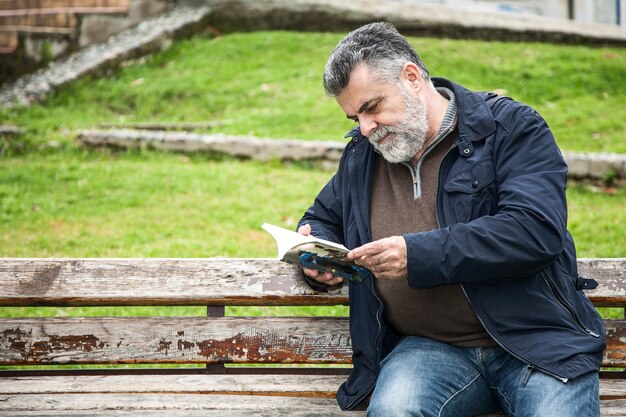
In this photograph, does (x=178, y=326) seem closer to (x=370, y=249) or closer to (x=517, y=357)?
(x=370, y=249)

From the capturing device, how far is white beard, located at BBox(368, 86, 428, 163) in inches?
110

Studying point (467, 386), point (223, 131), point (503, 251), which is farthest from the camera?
point (223, 131)

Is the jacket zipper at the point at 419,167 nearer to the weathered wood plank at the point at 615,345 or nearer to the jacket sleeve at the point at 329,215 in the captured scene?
the jacket sleeve at the point at 329,215

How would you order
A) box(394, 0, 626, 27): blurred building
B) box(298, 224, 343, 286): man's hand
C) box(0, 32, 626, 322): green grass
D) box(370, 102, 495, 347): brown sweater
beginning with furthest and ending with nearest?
box(394, 0, 626, 27): blurred building → box(0, 32, 626, 322): green grass → box(298, 224, 343, 286): man's hand → box(370, 102, 495, 347): brown sweater

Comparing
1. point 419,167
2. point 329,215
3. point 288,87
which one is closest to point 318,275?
point 329,215

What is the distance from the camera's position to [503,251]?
244 centimetres

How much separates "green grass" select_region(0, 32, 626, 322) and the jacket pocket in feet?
7.44

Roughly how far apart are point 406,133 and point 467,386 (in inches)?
37.7

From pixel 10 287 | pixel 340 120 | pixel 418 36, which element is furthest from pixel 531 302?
pixel 418 36

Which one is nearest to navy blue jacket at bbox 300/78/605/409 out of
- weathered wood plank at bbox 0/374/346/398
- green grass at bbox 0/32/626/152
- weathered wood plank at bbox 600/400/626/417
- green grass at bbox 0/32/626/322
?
weathered wood plank at bbox 0/374/346/398

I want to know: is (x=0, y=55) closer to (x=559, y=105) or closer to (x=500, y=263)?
(x=559, y=105)

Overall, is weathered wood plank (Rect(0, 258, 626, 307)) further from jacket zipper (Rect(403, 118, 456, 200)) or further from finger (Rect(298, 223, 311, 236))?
jacket zipper (Rect(403, 118, 456, 200))

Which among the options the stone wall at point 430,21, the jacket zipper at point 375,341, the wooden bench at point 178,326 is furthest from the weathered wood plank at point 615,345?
the stone wall at point 430,21

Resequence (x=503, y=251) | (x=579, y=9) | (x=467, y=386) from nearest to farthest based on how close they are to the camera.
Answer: (x=503, y=251) < (x=467, y=386) < (x=579, y=9)
